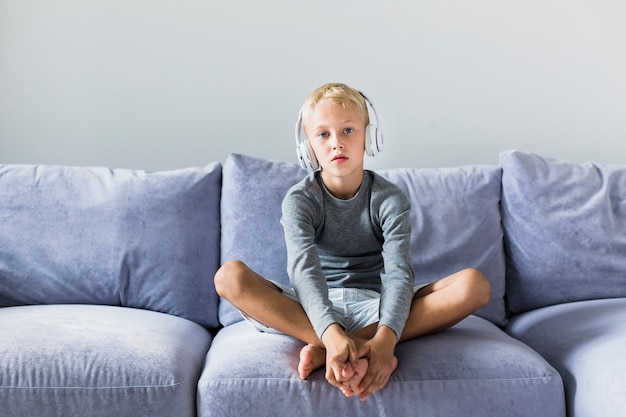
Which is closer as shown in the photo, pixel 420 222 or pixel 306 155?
pixel 306 155

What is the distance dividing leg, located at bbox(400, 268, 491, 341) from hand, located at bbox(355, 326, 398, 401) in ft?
0.45

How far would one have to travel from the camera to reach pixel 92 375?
1513mm

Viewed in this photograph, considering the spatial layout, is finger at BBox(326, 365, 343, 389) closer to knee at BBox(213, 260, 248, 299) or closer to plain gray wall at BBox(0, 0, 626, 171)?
knee at BBox(213, 260, 248, 299)

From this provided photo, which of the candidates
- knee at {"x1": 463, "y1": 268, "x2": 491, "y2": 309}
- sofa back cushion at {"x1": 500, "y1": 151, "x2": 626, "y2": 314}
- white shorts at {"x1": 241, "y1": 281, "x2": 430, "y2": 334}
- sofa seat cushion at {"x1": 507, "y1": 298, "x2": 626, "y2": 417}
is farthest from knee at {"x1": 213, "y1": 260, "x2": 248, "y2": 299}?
sofa back cushion at {"x1": 500, "y1": 151, "x2": 626, "y2": 314}

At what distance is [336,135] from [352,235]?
25 centimetres

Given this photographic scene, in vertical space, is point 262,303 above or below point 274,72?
below

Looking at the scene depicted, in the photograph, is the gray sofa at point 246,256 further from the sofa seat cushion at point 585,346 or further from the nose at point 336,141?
the nose at point 336,141

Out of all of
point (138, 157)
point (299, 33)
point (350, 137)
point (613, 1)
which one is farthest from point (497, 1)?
point (138, 157)

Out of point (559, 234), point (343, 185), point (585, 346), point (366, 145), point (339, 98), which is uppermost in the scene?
point (339, 98)

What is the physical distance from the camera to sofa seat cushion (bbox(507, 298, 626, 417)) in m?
1.49

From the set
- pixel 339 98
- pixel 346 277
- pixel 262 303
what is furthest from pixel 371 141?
pixel 262 303

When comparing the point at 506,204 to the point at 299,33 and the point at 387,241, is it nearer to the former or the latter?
the point at 387,241

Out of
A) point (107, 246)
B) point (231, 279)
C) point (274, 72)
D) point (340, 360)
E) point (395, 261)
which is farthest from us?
point (274, 72)

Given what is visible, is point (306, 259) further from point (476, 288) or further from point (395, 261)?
point (476, 288)
